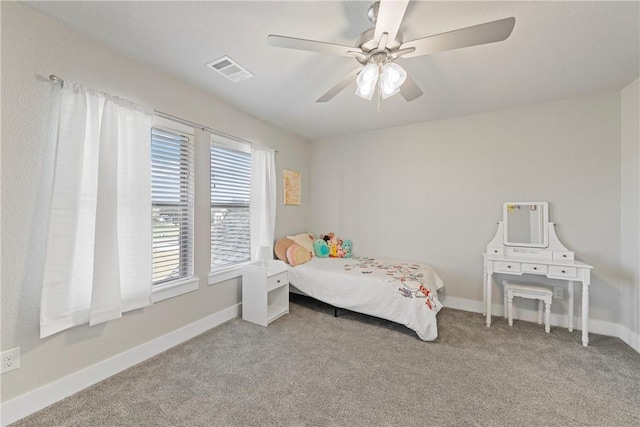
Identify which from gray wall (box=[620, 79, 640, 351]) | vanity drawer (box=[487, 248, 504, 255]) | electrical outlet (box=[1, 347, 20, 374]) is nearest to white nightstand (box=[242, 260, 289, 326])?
electrical outlet (box=[1, 347, 20, 374])

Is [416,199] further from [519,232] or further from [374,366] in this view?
[374,366]

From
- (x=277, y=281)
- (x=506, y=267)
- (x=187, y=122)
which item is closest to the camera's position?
(x=187, y=122)

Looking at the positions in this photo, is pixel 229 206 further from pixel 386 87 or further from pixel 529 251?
pixel 529 251

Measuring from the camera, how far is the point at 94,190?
1.73 m

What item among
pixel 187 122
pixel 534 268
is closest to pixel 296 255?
pixel 187 122

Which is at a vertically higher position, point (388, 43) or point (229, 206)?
point (388, 43)

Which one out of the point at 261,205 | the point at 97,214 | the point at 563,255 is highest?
the point at 261,205

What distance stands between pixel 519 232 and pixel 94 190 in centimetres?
401

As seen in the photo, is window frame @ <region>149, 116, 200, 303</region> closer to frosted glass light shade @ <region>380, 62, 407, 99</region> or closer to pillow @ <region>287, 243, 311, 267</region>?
pillow @ <region>287, 243, 311, 267</region>

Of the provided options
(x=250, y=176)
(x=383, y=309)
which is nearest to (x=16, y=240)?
(x=250, y=176)

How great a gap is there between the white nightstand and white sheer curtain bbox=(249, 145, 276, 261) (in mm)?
305

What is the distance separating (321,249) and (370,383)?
80.1 inches

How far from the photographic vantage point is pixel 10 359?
1.45 meters

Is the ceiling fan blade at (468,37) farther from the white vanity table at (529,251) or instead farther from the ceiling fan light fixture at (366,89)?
the white vanity table at (529,251)
